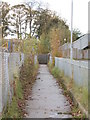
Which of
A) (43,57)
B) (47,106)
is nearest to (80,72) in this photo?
(47,106)

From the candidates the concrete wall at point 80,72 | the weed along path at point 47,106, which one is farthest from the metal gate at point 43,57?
the weed along path at point 47,106

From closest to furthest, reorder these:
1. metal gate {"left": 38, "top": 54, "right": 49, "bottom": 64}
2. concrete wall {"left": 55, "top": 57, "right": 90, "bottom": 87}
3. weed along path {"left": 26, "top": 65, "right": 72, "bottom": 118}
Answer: weed along path {"left": 26, "top": 65, "right": 72, "bottom": 118}, concrete wall {"left": 55, "top": 57, "right": 90, "bottom": 87}, metal gate {"left": 38, "top": 54, "right": 49, "bottom": 64}

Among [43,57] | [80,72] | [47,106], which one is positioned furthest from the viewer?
[43,57]

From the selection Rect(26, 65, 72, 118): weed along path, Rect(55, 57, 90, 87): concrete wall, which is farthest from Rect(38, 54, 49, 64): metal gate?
Rect(26, 65, 72, 118): weed along path

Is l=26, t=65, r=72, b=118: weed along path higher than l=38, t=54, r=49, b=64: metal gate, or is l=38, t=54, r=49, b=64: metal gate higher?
l=38, t=54, r=49, b=64: metal gate

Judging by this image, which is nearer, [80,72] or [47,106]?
[47,106]

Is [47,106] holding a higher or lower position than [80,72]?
lower

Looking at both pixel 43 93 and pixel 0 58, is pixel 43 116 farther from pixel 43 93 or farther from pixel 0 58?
pixel 43 93

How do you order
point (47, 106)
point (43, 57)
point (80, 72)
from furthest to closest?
point (43, 57) → point (80, 72) → point (47, 106)

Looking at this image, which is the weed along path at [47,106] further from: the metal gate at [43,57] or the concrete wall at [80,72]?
the metal gate at [43,57]

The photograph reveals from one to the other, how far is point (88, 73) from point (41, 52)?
106 ft

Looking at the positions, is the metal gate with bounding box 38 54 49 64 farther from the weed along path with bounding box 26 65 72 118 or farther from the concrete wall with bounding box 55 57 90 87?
the weed along path with bounding box 26 65 72 118

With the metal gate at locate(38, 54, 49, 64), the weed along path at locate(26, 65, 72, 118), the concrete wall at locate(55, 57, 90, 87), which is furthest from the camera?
the metal gate at locate(38, 54, 49, 64)

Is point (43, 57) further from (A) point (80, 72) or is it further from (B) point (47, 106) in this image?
(B) point (47, 106)
